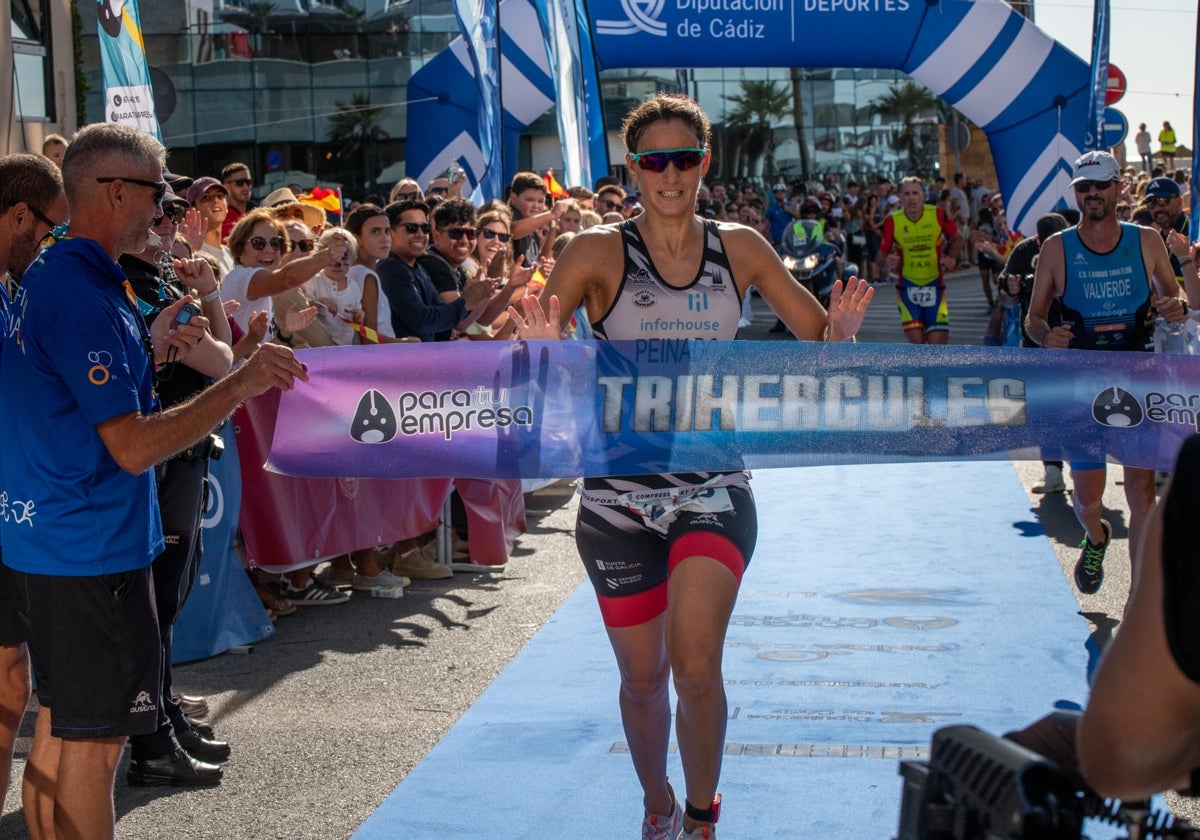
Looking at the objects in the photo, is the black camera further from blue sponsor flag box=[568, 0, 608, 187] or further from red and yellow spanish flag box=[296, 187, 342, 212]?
blue sponsor flag box=[568, 0, 608, 187]

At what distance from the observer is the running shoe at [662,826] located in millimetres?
4177

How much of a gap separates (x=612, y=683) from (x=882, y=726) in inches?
47.7

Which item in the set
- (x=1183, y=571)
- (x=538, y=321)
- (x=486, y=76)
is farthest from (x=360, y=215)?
(x=1183, y=571)

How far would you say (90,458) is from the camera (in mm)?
3395

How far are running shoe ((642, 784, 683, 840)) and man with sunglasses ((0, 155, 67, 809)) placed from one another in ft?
5.85

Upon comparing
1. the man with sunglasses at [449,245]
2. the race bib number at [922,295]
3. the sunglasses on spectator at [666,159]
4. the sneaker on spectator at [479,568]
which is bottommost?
the sneaker on spectator at [479,568]

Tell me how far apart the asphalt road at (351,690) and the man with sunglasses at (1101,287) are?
1.44ft

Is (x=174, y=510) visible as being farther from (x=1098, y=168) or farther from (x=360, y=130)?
(x=360, y=130)

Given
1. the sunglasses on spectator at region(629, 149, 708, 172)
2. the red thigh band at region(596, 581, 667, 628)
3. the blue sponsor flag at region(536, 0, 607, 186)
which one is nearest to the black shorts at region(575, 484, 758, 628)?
the red thigh band at region(596, 581, 667, 628)

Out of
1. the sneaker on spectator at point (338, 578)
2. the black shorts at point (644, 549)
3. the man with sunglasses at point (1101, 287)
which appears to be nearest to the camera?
the black shorts at point (644, 549)

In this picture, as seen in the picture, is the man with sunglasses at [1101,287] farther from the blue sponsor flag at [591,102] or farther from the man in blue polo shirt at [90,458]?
the blue sponsor flag at [591,102]

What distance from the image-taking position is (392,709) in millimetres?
5758

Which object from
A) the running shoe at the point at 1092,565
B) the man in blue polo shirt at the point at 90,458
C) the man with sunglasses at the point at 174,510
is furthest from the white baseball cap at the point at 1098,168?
the man in blue polo shirt at the point at 90,458

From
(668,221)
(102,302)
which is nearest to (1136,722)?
(102,302)
